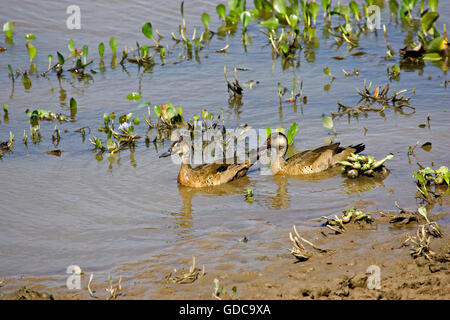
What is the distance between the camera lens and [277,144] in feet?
29.0

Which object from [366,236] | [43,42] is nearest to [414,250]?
[366,236]

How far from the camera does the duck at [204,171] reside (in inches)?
327

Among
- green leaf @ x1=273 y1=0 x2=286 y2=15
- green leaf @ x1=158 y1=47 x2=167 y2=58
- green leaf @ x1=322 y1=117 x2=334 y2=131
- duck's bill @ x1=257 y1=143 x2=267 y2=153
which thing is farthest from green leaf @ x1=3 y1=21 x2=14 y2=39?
green leaf @ x1=322 y1=117 x2=334 y2=131

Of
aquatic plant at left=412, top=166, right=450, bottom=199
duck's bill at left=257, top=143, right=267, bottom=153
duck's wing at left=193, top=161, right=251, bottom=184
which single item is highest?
duck's bill at left=257, top=143, right=267, bottom=153

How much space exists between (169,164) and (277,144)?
1543 mm

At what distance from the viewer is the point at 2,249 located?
6.29m

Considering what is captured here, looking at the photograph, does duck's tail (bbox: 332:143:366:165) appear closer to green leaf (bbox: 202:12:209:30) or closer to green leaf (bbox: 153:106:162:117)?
green leaf (bbox: 153:106:162:117)

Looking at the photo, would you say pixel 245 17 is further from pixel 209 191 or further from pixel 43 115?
pixel 209 191

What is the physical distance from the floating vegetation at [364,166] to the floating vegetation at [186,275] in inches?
122

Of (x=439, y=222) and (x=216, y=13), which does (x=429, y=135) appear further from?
(x=216, y=13)

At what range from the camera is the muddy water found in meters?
6.26

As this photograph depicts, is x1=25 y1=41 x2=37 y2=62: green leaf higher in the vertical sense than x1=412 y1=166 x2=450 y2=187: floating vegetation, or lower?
higher

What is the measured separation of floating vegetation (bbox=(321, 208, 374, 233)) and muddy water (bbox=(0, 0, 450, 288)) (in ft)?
1.04

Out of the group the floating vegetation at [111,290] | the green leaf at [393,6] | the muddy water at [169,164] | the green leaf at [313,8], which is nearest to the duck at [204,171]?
the muddy water at [169,164]
